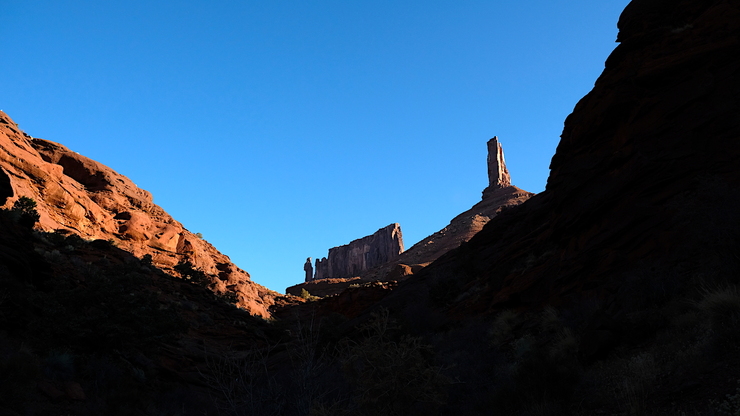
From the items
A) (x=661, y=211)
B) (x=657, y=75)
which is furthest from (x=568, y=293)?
(x=657, y=75)

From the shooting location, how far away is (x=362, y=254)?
123438 mm

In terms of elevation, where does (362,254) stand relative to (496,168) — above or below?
below

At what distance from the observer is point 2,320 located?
9.52 meters

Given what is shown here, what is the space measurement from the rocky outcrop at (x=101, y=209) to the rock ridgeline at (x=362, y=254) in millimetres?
68801

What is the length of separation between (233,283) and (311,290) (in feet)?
82.2

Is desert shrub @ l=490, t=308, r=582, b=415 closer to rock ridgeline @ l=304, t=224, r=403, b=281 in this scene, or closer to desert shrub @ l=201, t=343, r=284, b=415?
desert shrub @ l=201, t=343, r=284, b=415

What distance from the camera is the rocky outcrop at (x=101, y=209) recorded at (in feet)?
96.2

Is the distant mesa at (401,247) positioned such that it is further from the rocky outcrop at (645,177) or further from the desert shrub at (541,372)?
the desert shrub at (541,372)

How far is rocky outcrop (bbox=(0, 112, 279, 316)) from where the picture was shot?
29.3 m

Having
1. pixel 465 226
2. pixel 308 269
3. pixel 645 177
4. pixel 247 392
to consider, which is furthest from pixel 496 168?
pixel 247 392

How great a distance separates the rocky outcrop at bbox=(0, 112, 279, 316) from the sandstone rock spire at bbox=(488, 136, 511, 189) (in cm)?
6645

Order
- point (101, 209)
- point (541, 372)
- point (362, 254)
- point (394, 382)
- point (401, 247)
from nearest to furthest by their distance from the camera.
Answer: point (394, 382) → point (541, 372) → point (101, 209) → point (401, 247) → point (362, 254)

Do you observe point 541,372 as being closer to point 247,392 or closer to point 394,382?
point 394,382

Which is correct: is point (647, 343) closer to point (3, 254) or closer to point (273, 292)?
point (3, 254)
